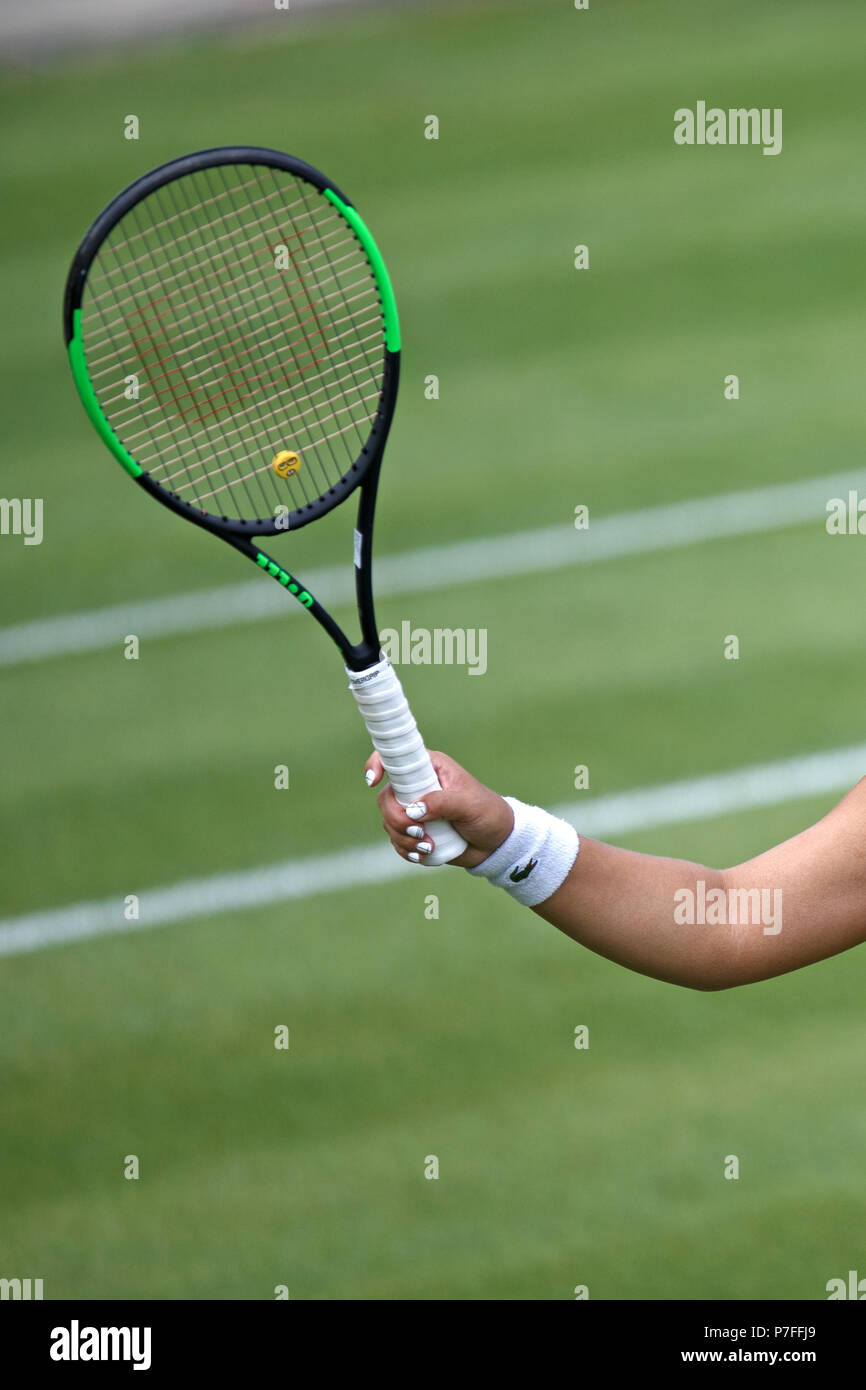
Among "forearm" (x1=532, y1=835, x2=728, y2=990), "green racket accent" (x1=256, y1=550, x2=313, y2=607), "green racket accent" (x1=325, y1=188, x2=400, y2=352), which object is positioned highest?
"green racket accent" (x1=325, y1=188, x2=400, y2=352)

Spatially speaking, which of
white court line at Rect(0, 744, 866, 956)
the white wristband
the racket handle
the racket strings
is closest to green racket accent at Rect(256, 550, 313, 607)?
the racket handle

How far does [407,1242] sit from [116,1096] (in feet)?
3.66

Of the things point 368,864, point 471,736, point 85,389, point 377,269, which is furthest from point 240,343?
point 85,389

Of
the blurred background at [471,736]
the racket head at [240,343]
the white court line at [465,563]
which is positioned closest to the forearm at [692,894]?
the racket head at [240,343]

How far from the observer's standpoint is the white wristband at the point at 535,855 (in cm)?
340

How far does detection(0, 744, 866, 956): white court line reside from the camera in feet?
22.5

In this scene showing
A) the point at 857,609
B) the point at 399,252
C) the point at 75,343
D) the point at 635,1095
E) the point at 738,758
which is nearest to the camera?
the point at 75,343

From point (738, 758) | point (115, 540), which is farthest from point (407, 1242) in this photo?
point (115, 540)

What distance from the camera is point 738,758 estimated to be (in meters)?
7.51

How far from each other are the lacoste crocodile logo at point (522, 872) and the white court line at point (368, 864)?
3.47 metres

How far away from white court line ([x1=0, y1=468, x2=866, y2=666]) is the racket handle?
17.8ft

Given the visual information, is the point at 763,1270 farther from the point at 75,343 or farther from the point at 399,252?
the point at 399,252

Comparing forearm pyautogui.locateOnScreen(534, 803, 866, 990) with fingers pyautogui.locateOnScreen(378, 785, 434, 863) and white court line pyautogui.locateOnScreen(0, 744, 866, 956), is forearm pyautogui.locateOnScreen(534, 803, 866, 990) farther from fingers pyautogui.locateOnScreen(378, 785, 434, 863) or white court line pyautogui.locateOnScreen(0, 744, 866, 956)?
white court line pyautogui.locateOnScreen(0, 744, 866, 956)

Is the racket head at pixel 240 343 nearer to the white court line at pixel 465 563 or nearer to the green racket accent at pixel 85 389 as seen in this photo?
the green racket accent at pixel 85 389
